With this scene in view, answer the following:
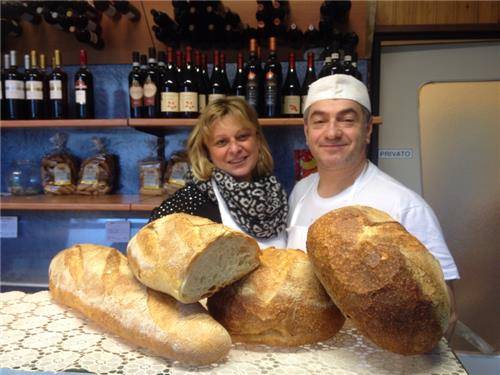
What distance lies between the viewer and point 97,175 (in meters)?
2.23

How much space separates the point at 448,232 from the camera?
7.55ft

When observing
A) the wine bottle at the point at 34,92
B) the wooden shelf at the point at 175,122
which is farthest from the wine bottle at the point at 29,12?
the wooden shelf at the point at 175,122

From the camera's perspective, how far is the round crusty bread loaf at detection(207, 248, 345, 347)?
69 cm

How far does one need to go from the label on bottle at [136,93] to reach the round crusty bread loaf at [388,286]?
168cm

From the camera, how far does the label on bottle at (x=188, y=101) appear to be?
1.92 meters

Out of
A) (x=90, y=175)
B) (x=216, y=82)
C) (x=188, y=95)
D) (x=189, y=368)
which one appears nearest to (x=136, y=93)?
(x=188, y=95)

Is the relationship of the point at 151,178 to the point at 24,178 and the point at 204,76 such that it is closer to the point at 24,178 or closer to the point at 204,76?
the point at 204,76

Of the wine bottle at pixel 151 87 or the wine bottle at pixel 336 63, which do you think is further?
the wine bottle at pixel 151 87

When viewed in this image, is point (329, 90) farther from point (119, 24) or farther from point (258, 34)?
point (119, 24)

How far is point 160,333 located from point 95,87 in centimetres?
207

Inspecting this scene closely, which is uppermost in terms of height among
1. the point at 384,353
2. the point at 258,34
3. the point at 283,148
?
the point at 258,34

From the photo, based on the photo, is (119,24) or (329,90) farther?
(119,24)

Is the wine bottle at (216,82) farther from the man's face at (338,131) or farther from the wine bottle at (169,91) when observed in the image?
the man's face at (338,131)

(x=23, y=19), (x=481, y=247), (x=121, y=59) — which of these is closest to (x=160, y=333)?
(x=121, y=59)
